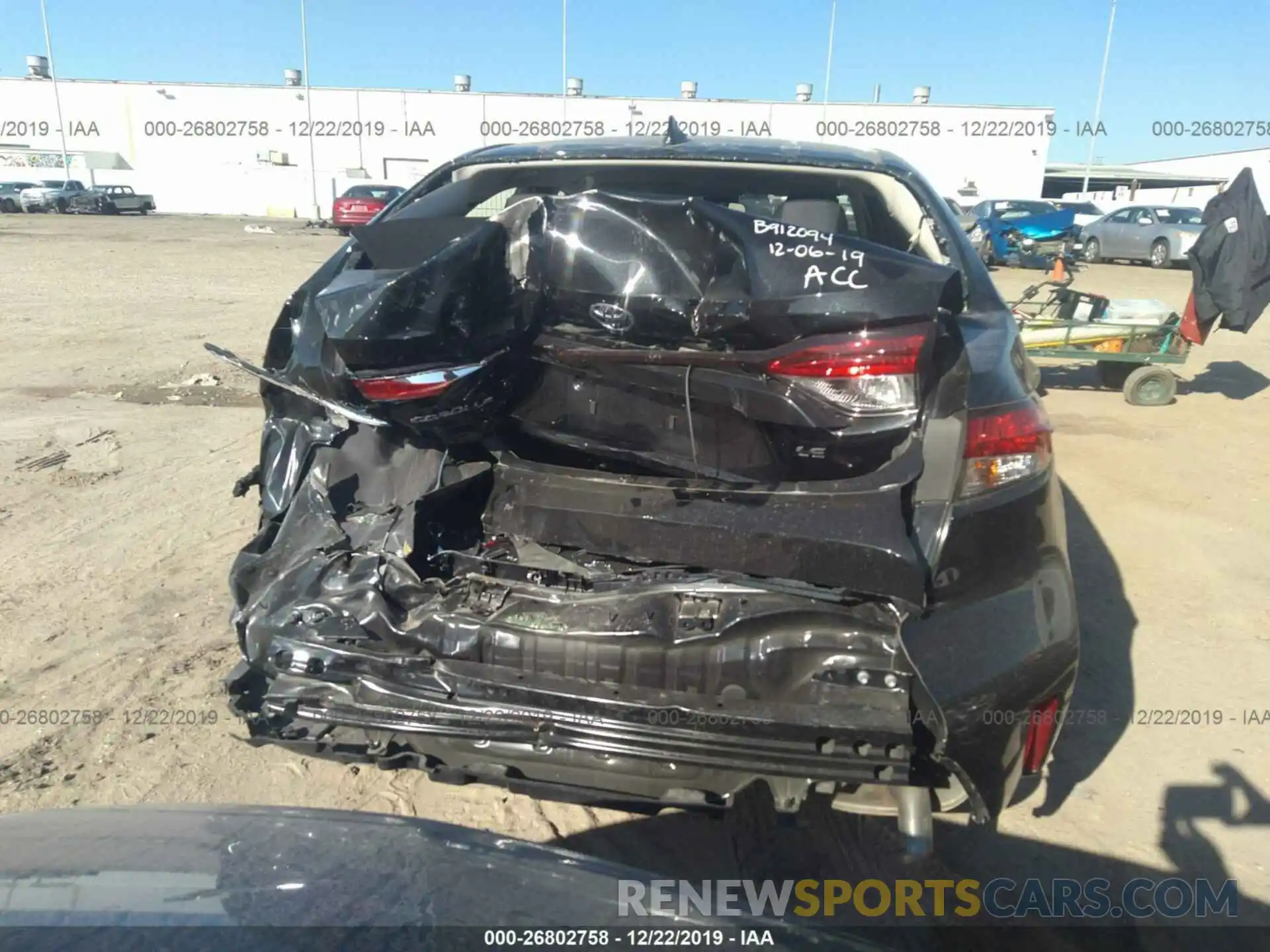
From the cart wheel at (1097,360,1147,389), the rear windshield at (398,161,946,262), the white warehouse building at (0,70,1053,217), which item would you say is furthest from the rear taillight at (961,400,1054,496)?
the white warehouse building at (0,70,1053,217)

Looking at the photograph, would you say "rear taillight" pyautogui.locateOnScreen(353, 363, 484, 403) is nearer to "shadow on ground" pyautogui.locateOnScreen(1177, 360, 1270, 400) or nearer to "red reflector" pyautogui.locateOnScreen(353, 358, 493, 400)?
"red reflector" pyautogui.locateOnScreen(353, 358, 493, 400)

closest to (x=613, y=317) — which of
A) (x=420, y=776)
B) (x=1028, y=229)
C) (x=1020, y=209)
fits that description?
(x=420, y=776)

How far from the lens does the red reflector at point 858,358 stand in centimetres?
209

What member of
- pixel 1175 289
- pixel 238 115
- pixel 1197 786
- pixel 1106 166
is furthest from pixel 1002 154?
pixel 1197 786

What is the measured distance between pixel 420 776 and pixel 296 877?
141cm

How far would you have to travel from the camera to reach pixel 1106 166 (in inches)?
Answer: 2023

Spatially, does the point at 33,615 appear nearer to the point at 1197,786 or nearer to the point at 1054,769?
the point at 1054,769

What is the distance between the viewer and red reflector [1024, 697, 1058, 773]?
2.02 m

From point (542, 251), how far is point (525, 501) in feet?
2.15

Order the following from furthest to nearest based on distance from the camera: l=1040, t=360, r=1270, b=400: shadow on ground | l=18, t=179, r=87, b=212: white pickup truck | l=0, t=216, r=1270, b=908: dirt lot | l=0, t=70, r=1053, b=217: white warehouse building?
l=0, t=70, r=1053, b=217: white warehouse building < l=18, t=179, r=87, b=212: white pickup truck < l=1040, t=360, r=1270, b=400: shadow on ground < l=0, t=216, r=1270, b=908: dirt lot

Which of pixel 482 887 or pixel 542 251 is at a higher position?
pixel 542 251

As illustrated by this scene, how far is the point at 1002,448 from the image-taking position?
6.76 feet

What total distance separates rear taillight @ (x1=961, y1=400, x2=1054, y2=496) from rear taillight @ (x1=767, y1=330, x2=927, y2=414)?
6.6 inches

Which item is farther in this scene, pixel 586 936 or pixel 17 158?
pixel 17 158
